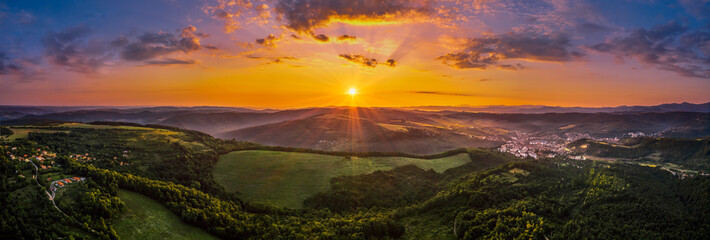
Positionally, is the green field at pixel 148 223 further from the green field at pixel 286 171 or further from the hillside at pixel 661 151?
the hillside at pixel 661 151

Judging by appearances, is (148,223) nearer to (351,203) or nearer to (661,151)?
(351,203)

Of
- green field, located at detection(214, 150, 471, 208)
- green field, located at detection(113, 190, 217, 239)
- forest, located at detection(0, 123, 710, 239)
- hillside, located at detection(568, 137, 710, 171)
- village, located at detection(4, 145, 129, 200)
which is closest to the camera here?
forest, located at detection(0, 123, 710, 239)

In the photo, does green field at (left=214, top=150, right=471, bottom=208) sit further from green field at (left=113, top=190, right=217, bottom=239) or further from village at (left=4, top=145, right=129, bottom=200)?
village at (left=4, top=145, right=129, bottom=200)

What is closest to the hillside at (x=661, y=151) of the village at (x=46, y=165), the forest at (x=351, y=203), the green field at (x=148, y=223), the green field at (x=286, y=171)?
the forest at (x=351, y=203)

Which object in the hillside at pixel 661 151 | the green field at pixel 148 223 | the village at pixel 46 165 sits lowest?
the hillside at pixel 661 151

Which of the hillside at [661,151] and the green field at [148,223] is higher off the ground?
the green field at [148,223]

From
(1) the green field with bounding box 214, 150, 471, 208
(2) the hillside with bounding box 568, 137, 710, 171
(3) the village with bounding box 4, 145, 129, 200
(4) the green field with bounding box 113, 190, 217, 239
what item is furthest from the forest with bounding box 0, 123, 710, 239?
(2) the hillside with bounding box 568, 137, 710, 171

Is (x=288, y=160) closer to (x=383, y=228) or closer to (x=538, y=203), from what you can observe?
(x=383, y=228)
